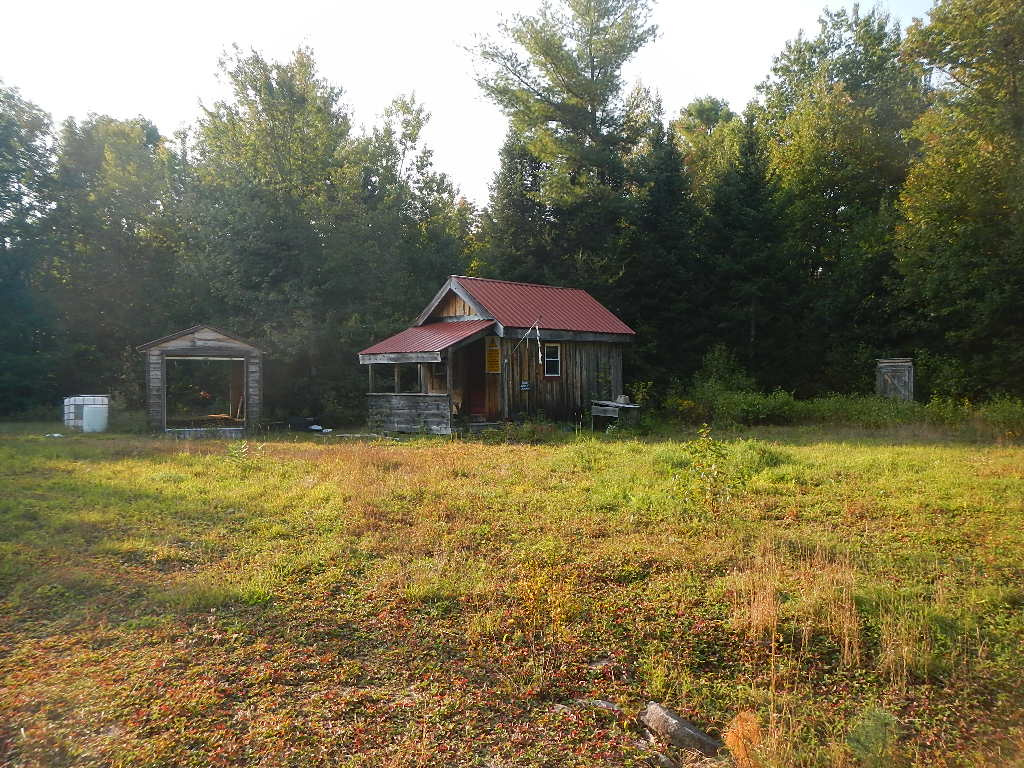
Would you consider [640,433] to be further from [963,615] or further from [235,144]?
[235,144]

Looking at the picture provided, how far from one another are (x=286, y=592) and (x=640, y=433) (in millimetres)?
14127

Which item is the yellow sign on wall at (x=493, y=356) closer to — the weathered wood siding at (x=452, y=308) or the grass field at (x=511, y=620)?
the weathered wood siding at (x=452, y=308)

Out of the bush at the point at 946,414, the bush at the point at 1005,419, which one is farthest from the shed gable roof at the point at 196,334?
the bush at the point at 1005,419

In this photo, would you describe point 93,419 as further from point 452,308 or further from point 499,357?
point 499,357

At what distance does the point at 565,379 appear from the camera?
21.8 meters

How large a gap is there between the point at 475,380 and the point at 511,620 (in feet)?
54.8

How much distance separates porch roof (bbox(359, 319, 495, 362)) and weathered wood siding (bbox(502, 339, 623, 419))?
1.19 metres

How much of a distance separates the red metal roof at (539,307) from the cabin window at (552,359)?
2.46ft

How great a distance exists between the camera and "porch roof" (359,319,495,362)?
63.7 feet

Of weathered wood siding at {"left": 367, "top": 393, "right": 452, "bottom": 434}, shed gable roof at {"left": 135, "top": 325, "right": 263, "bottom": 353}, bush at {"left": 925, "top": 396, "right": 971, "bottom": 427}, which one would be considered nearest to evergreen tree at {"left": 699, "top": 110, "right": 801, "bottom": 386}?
bush at {"left": 925, "top": 396, "right": 971, "bottom": 427}

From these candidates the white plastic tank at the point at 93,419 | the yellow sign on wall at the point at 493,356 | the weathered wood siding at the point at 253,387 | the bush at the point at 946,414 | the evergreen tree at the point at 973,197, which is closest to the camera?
the bush at the point at 946,414

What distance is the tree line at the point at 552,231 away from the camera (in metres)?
24.3

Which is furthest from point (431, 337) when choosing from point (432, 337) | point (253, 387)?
point (253, 387)

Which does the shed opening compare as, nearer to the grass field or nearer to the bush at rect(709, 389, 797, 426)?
the grass field
